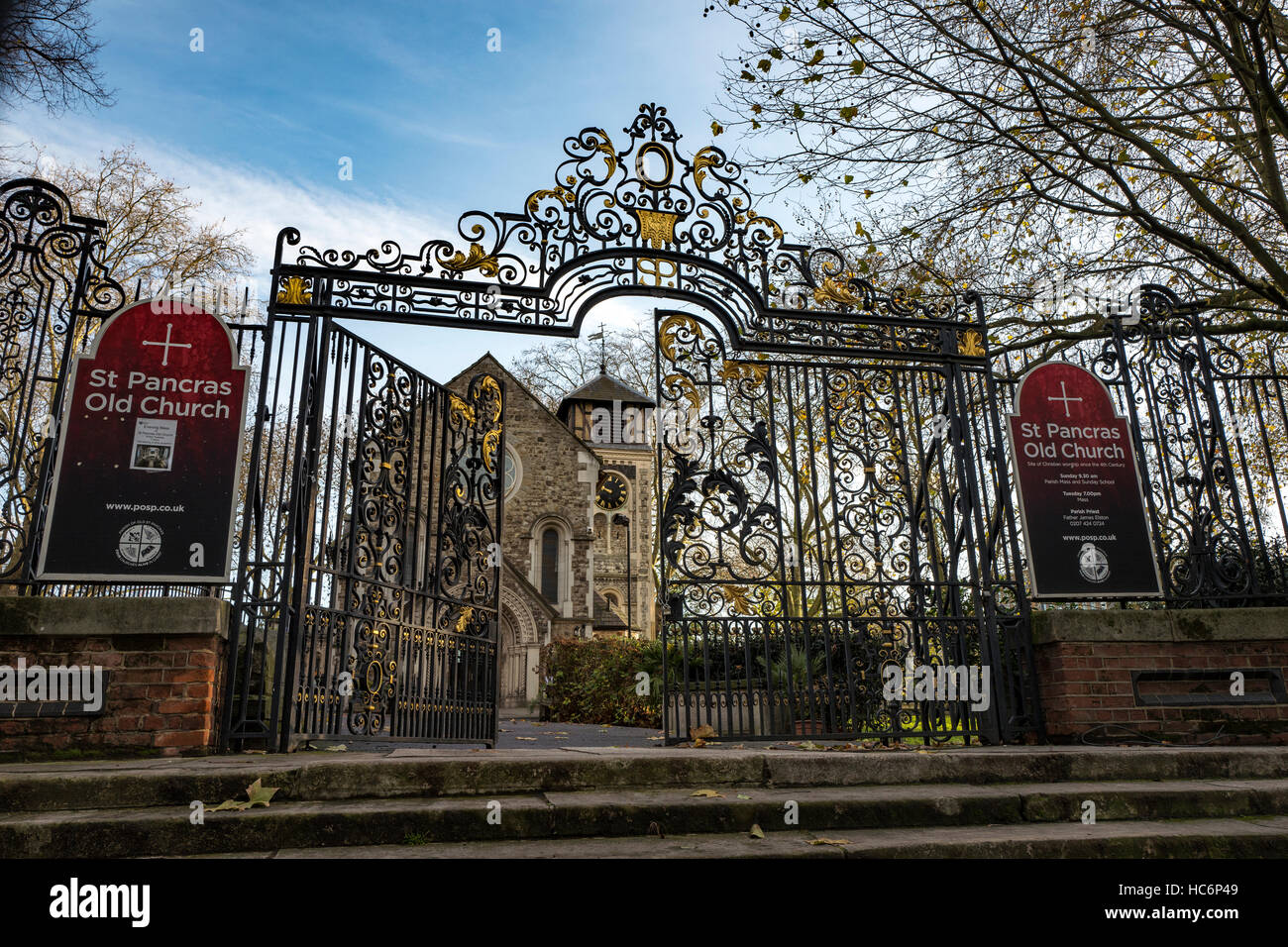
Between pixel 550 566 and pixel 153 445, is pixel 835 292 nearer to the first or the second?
pixel 153 445

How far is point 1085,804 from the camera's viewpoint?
3791 mm

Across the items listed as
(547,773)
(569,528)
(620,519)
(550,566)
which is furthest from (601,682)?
(620,519)

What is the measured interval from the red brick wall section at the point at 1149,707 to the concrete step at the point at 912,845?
2.43 m

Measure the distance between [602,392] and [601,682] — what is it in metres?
19.0

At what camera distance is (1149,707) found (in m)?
5.98

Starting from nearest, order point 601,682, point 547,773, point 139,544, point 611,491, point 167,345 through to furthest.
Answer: point 547,773
point 139,544
point 167,345
point 601,682
point 611,491

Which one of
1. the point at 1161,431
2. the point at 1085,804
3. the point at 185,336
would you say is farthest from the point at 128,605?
the point at 1161,431

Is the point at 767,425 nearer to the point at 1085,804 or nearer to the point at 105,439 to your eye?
the point at 1085,804

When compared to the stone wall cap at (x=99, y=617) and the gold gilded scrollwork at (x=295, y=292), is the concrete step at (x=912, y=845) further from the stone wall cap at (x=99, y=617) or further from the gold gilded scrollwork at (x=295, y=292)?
the gold gilded scrollwork at (x=295, y=292)

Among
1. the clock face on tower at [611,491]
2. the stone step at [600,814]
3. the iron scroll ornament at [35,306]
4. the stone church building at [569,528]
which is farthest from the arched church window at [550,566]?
the stone step at [600,814]

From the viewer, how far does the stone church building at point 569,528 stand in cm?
2523

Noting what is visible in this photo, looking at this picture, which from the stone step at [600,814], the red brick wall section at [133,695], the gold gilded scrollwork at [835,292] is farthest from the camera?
the gold gilded scrollwork at [835,292]
